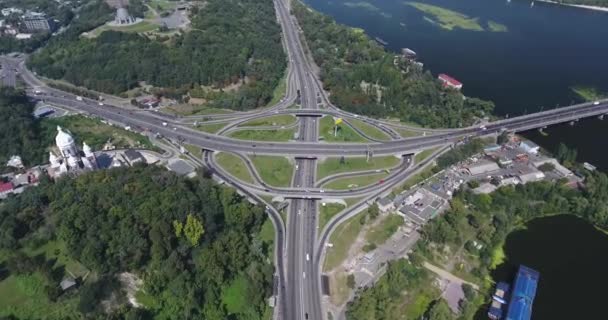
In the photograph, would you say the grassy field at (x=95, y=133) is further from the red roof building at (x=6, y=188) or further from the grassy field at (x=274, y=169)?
the grassy field at (x=274, y=169)

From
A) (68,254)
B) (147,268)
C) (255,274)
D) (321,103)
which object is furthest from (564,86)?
(68,254)

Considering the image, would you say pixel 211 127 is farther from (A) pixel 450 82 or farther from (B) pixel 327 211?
(A) pixel 450 82

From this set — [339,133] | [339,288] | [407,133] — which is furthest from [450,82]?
[339,288]

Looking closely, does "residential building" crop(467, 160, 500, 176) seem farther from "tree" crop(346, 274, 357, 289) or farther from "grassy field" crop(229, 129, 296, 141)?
"grassy field" crop(229, 129, 296, 141)

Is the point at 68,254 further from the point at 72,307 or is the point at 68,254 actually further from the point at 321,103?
the point at 321,103

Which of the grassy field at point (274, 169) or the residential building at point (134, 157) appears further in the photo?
the grassy field at point (274, 169)

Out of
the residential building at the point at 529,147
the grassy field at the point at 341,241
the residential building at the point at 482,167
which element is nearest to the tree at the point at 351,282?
the grassy field at the point at 341,241
